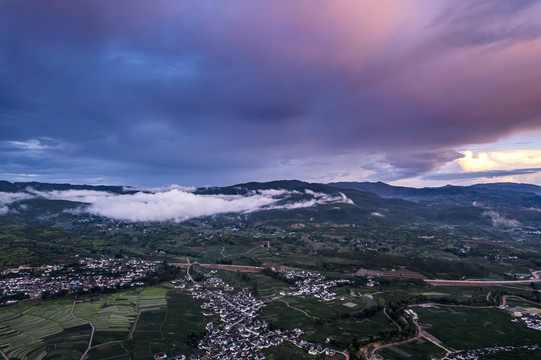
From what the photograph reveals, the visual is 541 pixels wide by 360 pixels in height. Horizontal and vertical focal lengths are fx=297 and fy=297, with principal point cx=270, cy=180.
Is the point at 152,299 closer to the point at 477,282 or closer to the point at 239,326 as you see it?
the point at 239,326

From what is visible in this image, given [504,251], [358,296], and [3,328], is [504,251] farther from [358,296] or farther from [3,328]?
[3,328]

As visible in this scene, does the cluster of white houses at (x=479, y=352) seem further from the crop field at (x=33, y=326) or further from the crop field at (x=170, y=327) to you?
the crop field at (x=33, y=326)

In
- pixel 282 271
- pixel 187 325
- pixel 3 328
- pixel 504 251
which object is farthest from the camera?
pixel 504 251

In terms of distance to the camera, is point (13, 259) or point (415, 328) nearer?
point (415, 328)

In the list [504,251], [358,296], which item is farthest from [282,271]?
[504,251]

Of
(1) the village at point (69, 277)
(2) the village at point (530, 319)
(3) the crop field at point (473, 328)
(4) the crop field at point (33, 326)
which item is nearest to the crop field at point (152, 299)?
(1) the village at point (69, 277)

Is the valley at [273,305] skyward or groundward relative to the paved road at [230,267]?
skyward
